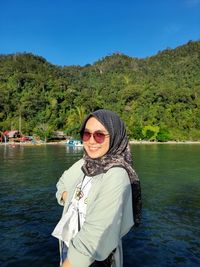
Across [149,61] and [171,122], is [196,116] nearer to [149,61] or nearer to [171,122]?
[171,122]

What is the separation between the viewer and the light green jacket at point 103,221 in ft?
7.18

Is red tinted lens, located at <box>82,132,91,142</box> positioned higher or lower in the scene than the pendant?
higher

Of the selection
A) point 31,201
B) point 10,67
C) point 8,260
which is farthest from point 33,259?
point 10,67

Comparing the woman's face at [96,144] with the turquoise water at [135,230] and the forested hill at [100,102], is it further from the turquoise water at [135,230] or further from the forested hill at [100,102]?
the forested hill at [100,102]

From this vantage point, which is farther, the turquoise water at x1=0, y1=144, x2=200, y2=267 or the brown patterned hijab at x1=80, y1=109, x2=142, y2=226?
the turquoise water at x1=0, y1=144, x2=200, y2=267

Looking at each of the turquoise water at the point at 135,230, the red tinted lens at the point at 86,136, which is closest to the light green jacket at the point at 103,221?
the red tinted lens at the point at 86,136

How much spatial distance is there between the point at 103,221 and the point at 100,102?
11421 centimetres

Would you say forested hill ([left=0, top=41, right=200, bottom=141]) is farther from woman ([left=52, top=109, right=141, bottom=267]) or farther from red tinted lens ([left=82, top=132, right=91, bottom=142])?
woman ([left=52, top=109, right=141, bottom=267])

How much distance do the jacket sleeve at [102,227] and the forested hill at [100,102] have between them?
83.5m

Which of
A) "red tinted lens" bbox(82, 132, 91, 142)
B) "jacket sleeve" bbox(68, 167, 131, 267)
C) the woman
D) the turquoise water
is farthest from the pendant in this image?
the turquoise water

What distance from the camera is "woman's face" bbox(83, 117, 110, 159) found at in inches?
100

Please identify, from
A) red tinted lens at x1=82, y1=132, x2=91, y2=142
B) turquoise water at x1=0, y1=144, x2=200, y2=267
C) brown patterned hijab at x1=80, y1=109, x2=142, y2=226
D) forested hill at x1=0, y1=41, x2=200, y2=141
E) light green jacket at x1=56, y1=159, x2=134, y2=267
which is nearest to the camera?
light green jacket at x1=56, y1=159, x2=134, y2=267

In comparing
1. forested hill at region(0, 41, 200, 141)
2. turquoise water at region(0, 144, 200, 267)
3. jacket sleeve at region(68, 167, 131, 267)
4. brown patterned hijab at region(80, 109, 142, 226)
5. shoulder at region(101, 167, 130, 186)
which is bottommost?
turquoise water at region(0, 144, 200, 267)

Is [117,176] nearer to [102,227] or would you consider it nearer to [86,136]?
[102,227]
